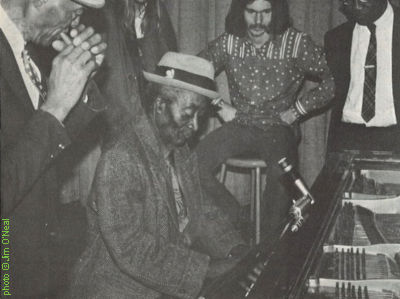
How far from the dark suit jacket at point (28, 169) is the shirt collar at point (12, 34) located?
0.13ft

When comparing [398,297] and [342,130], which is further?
[342,130]

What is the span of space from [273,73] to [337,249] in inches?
92.3

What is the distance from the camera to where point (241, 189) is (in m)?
5.02

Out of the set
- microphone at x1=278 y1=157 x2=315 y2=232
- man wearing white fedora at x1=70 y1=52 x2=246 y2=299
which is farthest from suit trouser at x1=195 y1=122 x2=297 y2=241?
microphone at x1=278 y1=157 x2=315 y2=232

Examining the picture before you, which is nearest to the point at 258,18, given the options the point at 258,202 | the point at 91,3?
the point at 258,202

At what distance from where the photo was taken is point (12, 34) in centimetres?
153

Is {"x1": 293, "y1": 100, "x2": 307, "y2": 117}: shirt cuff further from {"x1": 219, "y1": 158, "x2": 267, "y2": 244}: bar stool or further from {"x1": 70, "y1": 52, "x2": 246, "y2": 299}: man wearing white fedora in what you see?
{"x1": 70, "y1": 52, "x2": 246, "y2": 299}: man wearing white fedora

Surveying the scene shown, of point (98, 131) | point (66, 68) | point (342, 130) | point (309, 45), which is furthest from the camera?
point (98, 131)

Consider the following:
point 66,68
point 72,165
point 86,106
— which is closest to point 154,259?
point 86,106

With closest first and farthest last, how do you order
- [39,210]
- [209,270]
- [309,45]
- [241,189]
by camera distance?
[39,210]
[209,270]
[309,45]
[241,189]

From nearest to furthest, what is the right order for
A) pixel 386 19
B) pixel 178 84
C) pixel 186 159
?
pixel 178 84 < pixel 186 159 < pixel 386 19

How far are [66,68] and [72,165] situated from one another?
3309 millimetres

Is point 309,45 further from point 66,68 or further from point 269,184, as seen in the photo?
point 66,68

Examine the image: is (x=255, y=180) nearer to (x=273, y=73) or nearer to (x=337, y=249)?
(x=273, y=73)
